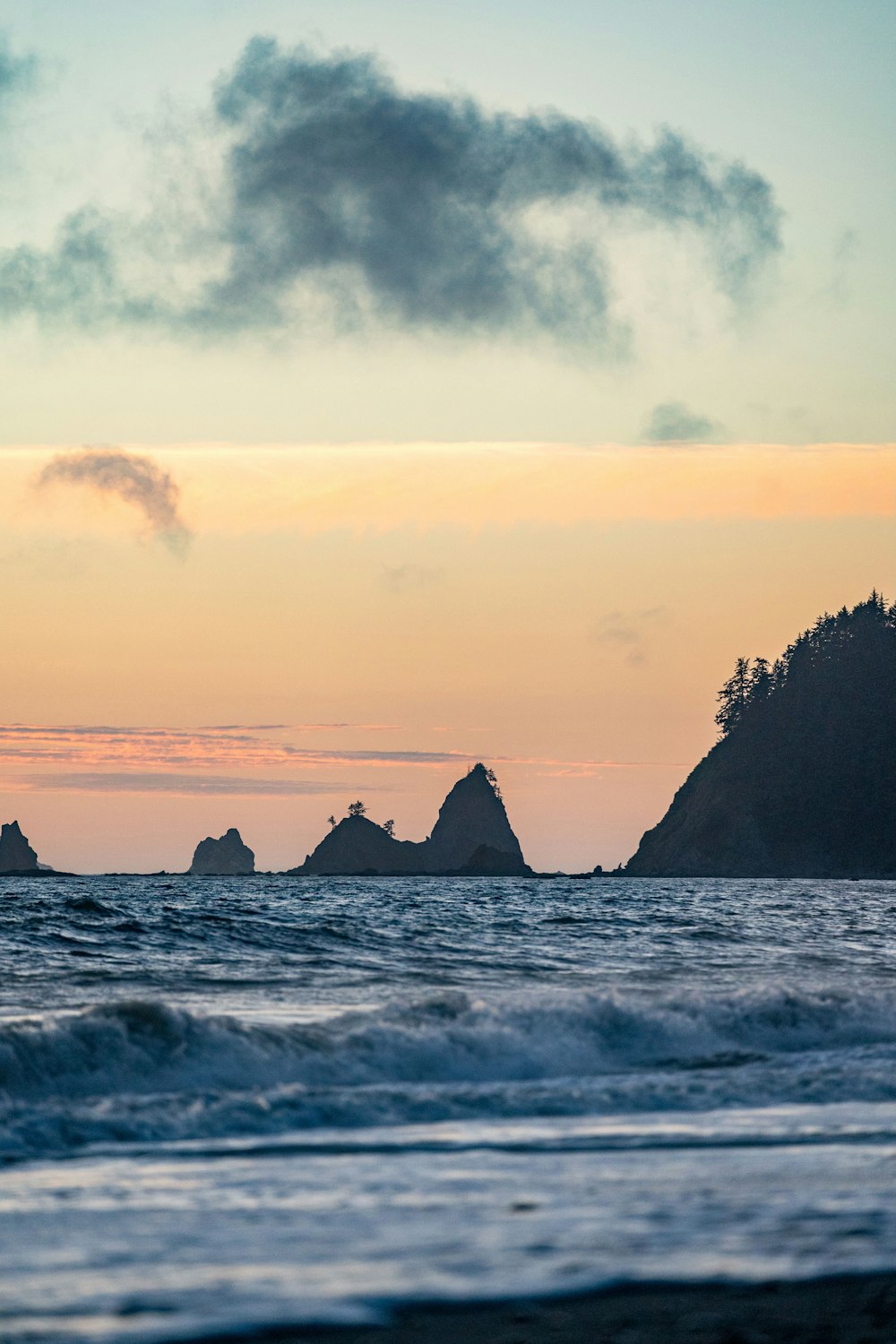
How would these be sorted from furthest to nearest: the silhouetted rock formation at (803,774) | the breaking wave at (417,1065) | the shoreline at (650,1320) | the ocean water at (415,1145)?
the silhouetted rock formation at (803,774), the breaking wave at (417,1065), the ocean water at (415,1145), the shoreline at (650,1320)

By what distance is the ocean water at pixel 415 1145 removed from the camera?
526cm

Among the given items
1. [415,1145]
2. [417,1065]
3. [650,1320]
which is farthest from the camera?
[417,1065]

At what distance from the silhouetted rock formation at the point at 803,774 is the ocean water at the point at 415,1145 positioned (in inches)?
6138

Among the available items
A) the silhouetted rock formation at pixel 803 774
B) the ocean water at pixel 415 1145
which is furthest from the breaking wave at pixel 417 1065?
the silhouetted rock formation at pixel 803 774

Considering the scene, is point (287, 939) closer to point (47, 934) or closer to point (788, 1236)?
point (47, 934)

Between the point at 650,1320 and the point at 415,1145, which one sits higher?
the point at 650,1320

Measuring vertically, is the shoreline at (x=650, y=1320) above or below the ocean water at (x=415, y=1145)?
above

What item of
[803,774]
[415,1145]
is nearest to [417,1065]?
[415,1145]

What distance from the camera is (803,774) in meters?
175

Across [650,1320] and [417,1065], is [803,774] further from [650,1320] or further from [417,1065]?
[650,1320]

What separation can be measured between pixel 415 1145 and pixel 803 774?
175348 millimetres

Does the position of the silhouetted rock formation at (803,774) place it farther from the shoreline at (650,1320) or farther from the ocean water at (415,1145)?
the shoreline at (650,1320)

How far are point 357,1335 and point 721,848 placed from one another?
550 ft

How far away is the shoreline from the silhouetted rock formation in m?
163
